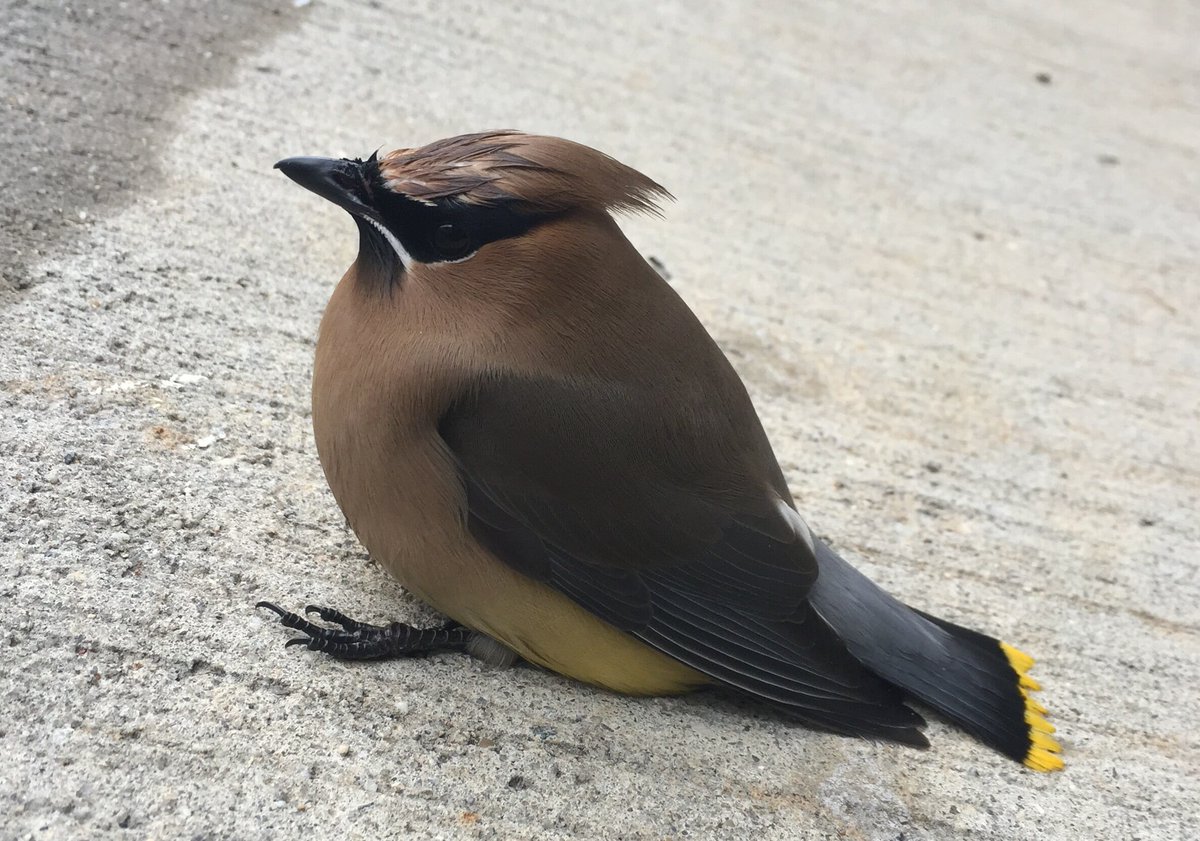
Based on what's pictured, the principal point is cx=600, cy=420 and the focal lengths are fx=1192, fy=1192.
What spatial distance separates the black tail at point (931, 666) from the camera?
3146 millimetres

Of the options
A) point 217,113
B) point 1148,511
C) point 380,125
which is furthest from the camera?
point 380,125

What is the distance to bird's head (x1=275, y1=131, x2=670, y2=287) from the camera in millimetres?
2727

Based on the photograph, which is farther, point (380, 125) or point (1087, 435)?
point (380, 125)

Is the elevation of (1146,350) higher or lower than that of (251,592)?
higher

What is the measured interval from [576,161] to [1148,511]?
9.49ft

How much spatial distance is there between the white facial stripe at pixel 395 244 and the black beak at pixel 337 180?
0.8 inches

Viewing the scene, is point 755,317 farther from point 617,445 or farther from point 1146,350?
point 617,445

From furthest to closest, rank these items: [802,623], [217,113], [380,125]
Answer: [380,125]
[217,113]
[802,623]

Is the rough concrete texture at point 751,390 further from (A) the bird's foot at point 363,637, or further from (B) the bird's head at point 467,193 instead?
(B) the bird's head at point 467,193

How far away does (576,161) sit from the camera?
2.78 metres

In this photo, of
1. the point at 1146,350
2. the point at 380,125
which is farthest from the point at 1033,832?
the point at 380,125

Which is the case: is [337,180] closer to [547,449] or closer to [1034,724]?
[547,449]

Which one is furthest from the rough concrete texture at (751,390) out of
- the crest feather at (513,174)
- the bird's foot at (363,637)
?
the crest feather at (513,174)

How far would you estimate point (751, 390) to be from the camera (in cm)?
457
